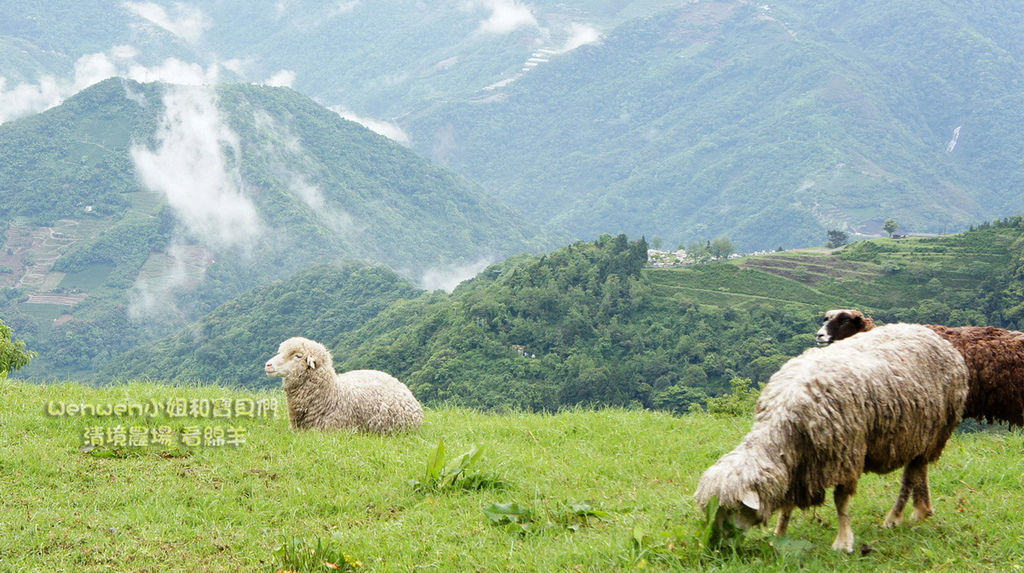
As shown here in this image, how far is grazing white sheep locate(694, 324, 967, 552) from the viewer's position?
6.18 m

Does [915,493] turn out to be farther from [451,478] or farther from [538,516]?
[451,478]

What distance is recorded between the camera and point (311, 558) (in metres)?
6.11

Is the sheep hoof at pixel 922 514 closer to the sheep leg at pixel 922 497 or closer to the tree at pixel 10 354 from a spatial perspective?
the sheep leg at pixel 922 497

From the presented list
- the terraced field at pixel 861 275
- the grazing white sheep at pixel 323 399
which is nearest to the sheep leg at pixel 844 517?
the grazing white sheep at pixel 323 399

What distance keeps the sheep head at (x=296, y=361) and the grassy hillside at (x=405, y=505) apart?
2.63ft

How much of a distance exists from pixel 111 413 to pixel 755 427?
8192 mm

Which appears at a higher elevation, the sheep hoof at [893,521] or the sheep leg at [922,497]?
the sheep leg at [922,497]

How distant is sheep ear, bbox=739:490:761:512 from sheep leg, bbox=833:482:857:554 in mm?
967

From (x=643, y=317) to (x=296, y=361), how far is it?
69010 millimetres

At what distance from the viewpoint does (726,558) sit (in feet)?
20.1

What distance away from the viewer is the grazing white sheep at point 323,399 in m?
11.0

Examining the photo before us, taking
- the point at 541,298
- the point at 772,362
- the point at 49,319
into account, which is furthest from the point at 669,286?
the point at 49,319

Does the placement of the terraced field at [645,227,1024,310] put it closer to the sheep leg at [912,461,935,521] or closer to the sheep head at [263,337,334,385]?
the sheep head at [263,337,334,385]

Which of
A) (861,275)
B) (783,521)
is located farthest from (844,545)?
(861,275)
